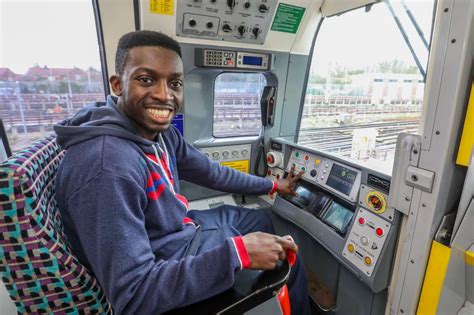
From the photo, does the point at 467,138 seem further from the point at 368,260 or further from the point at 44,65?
the point at 44,65

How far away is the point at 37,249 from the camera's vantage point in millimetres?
781

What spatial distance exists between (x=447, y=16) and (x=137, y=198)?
1.20 metres

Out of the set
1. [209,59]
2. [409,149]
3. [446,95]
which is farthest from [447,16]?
[209,59]

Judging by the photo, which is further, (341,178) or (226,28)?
(226,28)

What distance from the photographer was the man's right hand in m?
0.93

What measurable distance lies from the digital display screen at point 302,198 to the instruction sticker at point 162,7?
1.51m

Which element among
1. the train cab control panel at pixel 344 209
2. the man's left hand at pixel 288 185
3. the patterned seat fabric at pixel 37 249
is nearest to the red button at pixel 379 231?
the train cab control panel at pixel 344 209

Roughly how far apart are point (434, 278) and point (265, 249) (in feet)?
2.22

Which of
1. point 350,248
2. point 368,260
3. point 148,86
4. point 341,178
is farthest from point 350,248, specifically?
point 148,86

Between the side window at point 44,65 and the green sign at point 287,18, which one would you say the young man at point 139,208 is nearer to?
the side window at point 44,65

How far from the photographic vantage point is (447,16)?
863 mm

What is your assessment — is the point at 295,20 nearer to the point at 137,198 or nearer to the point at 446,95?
Answer: the point at 446,95

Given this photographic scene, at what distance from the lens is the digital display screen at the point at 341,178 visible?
4.90 feet

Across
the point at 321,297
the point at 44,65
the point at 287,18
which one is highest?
the point at 287,18
